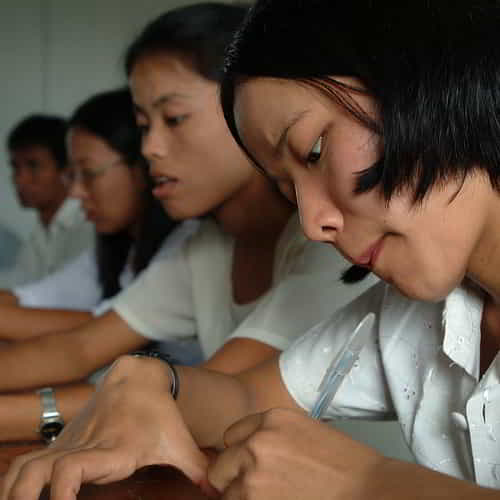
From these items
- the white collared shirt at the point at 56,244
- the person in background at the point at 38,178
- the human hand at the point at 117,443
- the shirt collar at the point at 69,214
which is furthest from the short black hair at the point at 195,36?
the person in background at the point at 38,178

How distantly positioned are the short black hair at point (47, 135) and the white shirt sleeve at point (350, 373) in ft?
7.92

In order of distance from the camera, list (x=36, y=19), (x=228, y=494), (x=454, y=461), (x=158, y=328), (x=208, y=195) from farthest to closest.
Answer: (x=36, y=19), (x=158, y=328), (x=208, y=195), (x=454, y=461), (x=228, y=494)

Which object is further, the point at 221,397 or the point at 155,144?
the point at 155,144

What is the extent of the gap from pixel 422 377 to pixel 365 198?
0.25 meters

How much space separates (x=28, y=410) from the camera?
92 cm

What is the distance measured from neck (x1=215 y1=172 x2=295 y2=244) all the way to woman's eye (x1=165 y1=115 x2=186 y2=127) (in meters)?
0.15

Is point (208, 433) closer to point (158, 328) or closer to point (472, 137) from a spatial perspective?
point (472, 137)

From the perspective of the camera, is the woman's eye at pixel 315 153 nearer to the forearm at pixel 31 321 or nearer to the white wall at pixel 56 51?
the forearm at pixel 31 321

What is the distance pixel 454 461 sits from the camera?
0.74 m

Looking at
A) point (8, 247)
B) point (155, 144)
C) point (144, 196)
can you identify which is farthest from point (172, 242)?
point (8, 247)

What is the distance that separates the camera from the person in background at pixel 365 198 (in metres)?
0.57

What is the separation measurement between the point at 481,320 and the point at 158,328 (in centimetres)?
81

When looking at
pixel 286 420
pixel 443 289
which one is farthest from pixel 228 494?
pixel 443 289

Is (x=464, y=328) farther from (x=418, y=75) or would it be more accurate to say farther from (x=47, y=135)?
(x=47, y=135)
